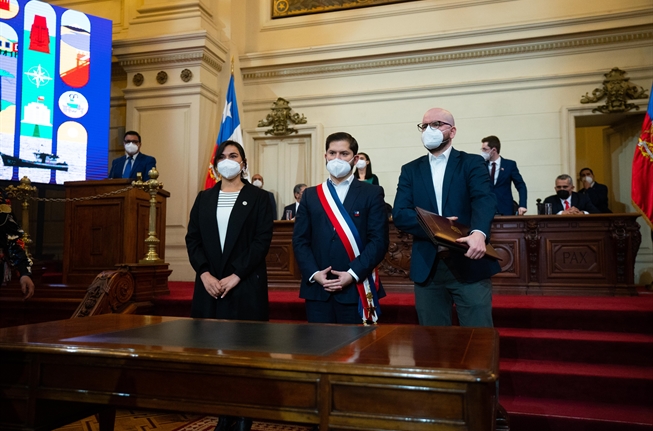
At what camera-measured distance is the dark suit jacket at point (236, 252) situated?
266cm

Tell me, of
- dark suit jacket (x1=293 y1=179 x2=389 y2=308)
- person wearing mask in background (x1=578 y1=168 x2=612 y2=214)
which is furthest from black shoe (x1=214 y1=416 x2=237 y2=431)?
person wearing mask in background (x1=578 y1=168 x2=612 y2=214)

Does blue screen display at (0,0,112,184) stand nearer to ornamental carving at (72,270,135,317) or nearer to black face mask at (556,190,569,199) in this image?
ornamental carving at (72,270,135,317)

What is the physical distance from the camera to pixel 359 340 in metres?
1.57

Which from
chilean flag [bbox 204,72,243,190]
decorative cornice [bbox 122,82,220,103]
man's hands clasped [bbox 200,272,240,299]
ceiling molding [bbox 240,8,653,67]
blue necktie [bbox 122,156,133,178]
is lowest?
man's hands clasped [bbox 200,272,240,299]

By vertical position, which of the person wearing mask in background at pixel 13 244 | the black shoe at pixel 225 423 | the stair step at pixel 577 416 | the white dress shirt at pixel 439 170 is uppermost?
the white dress shirt at pixel 439 170

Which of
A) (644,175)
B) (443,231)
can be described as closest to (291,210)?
(644,175)

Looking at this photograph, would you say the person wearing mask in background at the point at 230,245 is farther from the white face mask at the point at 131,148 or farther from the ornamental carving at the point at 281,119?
the ornamental carving at the point at 281,119

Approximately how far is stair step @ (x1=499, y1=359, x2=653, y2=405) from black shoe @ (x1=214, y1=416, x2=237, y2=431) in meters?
1.61

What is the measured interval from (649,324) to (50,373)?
3609 mm

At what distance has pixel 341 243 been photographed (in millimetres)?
2561

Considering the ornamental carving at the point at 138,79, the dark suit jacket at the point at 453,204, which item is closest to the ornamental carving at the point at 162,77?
the ornamental carving at the point at 138,79

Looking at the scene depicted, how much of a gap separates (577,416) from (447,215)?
1263mm

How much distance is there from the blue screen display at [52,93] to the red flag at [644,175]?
598cm

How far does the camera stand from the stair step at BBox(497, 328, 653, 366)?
10.7ft
